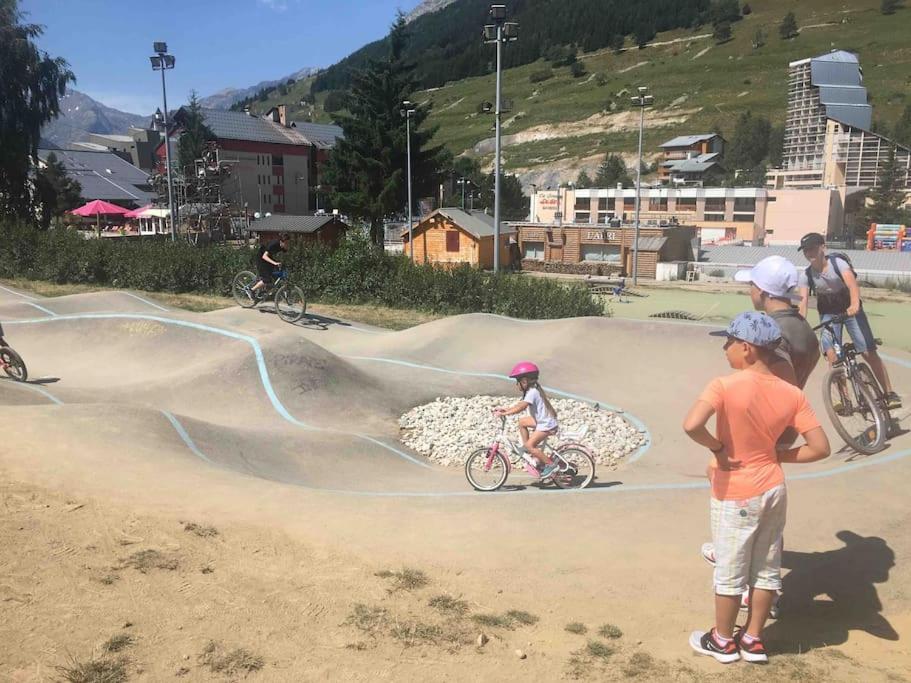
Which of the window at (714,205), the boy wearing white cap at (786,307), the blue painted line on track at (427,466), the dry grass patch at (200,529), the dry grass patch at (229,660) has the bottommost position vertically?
the blue painted line on track at (427,466)

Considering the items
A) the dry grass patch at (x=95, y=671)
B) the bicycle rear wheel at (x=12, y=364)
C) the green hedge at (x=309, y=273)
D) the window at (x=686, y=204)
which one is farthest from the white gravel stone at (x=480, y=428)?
the window at (x=686, y=204)

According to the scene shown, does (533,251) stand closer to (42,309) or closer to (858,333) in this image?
(42,309)

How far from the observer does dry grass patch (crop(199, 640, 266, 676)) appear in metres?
3.44

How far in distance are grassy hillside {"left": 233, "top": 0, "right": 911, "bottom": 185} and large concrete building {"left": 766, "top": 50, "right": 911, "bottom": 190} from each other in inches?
927

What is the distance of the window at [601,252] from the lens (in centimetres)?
5966

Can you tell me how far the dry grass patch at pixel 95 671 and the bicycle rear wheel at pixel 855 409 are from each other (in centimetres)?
659

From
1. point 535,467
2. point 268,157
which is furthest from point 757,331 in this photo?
point 268,157

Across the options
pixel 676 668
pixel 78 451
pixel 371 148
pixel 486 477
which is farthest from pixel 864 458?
pixel 371 148

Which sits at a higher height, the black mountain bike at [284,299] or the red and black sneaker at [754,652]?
the black mountain bike at [284,299]

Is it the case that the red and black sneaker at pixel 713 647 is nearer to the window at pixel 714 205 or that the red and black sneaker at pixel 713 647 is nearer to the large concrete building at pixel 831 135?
the window at pixel 714 205

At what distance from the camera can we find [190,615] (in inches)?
154

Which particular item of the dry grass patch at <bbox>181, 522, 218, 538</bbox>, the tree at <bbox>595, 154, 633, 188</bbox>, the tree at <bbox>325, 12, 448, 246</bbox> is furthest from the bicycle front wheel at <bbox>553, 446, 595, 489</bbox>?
the tree at <bbox>595, 154, 633, 188</bbox>

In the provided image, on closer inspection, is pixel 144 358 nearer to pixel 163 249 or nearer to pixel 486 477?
pixel 486 477

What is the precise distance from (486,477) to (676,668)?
487cm
